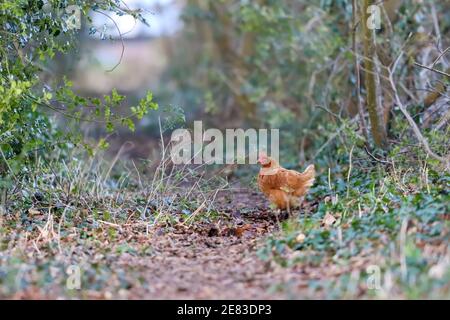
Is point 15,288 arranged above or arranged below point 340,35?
below

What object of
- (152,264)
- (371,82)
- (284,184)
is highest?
(371,82)

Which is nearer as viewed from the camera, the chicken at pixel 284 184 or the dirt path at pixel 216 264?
the dirt path at pixel 216 264

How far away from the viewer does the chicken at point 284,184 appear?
6.43 metres

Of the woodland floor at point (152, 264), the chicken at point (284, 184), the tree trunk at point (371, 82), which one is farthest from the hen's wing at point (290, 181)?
the tree trunk at point (371, 82)

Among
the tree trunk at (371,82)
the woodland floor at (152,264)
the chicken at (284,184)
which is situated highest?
the tree trunk at (371,82)

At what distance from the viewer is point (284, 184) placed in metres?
6.43

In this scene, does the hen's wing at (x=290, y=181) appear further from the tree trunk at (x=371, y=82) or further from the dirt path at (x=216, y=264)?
the tree trunk at (x=371, y=82)

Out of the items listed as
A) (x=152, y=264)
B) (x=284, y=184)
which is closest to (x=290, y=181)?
(x=284, y=184)

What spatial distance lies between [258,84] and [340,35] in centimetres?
307

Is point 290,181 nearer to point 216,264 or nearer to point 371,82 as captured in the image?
point 216,264

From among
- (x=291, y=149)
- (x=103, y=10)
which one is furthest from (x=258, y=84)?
(x=103, y=10)

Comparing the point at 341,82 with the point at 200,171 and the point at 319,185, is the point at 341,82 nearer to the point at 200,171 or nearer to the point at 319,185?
the point at 319,185

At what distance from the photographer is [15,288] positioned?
4527 millimetres

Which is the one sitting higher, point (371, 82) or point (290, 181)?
point (371, 82)
